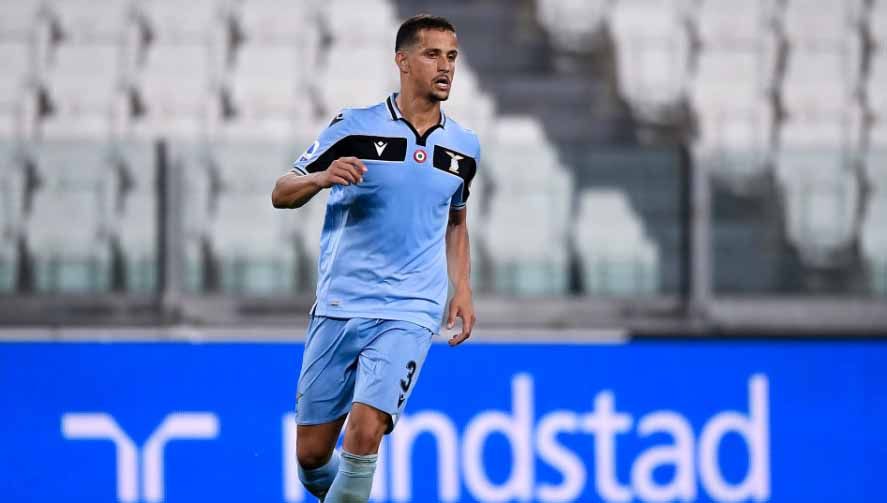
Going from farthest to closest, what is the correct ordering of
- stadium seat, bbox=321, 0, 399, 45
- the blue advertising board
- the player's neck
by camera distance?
stadium seat, bbox=321, 0, 399, 45, the blue advertising board, the player's neck

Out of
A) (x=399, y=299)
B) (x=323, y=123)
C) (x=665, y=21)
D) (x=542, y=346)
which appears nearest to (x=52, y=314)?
(x=542, y=346)

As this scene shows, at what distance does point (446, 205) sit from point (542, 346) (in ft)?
5.97

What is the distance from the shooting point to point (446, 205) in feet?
12.3

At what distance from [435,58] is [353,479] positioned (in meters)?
1.10

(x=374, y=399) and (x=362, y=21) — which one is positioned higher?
(x=362, y=21)

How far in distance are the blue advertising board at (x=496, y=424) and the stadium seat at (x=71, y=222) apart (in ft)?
1.47

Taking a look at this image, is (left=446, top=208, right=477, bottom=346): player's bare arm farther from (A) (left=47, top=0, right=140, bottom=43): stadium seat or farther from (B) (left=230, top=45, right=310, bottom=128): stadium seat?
(A) (left=47, top=0, right=140, bottom=43): stadium seat

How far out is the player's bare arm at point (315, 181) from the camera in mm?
3309

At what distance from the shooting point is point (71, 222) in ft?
18.7

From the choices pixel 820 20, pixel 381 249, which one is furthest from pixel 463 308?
pixel 820 20

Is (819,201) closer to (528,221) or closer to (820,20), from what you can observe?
(528,221)

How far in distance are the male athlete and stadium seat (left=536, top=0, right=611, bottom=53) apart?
573 cm

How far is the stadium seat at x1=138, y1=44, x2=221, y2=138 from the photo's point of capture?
8578mm

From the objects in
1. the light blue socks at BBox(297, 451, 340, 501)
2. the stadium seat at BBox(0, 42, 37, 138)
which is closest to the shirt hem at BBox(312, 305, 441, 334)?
the light blue socks at BBox(297, 451, 340, 501)
